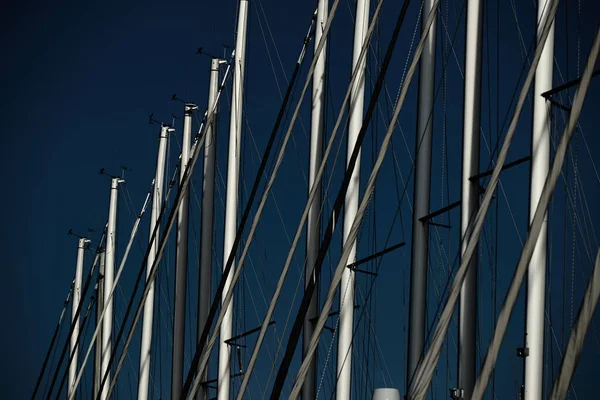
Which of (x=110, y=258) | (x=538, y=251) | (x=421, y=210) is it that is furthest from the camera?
(x=110, y=258)

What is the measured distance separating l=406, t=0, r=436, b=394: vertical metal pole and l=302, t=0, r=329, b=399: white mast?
8.87 feet

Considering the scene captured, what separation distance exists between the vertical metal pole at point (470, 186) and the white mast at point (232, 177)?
27.8 feet

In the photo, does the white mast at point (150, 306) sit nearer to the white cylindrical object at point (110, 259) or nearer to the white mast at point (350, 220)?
the white cylindrical object at point (110, 259)

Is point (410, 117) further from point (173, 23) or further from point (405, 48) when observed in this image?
point (173, 23)

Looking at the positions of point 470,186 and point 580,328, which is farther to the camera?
point 470,186

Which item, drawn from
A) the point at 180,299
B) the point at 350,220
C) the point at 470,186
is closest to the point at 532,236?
the point at 470,186

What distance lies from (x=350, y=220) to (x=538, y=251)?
248 inches

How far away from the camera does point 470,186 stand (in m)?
19.6

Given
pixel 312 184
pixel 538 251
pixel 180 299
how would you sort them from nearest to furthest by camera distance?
1. pixel 538 251
2. pixel 312 184
3. pixel 180 299

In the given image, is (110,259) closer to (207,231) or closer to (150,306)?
(150,306)

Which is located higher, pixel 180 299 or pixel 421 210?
pixel 421 210

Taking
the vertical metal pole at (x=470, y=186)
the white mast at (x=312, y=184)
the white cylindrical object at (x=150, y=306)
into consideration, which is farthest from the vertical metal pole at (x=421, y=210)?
the white cylindrical object at (x=150, y=306)

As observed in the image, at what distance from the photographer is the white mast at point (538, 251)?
56.0 feet

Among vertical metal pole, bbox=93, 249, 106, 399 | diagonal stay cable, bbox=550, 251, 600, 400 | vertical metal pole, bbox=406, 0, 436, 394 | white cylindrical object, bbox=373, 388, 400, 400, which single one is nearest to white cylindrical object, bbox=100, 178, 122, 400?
vertical metal pole, bbox=93, 249, 106, 399
